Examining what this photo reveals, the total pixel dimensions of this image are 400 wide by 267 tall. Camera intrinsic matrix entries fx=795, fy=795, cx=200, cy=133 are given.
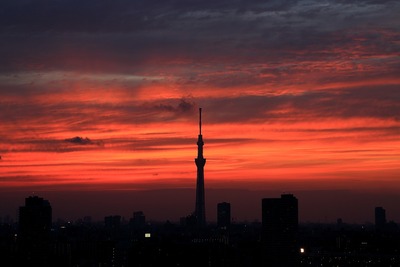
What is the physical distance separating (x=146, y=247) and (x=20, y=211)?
31416 millimetres

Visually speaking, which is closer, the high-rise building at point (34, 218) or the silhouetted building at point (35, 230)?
the silhouetted building at point (35, 230)

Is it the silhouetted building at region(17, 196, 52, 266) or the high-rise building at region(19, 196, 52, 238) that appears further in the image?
the high-rise building at region(19, 196, 52, 238)

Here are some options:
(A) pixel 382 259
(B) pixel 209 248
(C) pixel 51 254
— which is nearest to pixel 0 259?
(C) pixel 51 254

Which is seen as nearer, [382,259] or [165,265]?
[165,265]

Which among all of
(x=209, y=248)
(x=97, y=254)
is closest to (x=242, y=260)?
(x=209, y=248)

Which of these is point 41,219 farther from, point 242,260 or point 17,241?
point 242,260

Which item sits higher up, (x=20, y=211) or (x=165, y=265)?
(x=20, y=211)

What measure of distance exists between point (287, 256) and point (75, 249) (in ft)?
164

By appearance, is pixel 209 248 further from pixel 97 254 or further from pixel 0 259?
pixel 0 259

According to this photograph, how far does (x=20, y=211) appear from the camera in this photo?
18450 centimetres

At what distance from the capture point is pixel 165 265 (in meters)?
169

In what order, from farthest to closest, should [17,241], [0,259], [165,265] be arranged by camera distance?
[17,241]
[165,265]
[0,259]

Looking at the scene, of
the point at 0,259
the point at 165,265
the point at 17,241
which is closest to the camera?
the point at 0,259

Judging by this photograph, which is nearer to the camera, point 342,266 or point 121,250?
point 342,266
